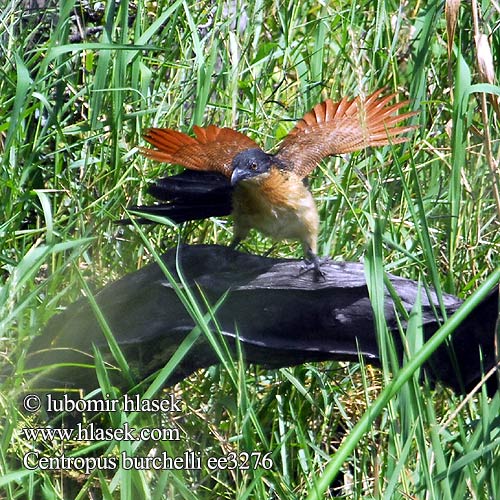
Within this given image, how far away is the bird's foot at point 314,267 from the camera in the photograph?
7.27ft

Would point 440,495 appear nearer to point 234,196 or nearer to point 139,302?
point 139,302

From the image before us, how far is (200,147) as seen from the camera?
8.18 ft

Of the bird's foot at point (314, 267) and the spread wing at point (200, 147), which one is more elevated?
the spread wing at point (200, 147)

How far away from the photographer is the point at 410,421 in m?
1.61

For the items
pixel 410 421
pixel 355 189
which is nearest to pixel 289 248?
pixel 355 189

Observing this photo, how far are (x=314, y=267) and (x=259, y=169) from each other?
419 millimetres

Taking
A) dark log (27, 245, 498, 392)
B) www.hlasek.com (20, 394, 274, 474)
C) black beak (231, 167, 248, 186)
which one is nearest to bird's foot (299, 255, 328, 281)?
dark log (27, 245, 498, 392)

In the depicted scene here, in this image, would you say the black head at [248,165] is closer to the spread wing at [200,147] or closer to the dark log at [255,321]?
the spread wing at [200,147]

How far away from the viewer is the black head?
249 cm

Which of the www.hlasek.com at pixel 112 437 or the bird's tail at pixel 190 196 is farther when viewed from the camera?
the bird's tail at pixel 190 196

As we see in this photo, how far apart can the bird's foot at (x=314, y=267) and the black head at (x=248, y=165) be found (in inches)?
12.6

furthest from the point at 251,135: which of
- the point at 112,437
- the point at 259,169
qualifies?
the point at 112,437

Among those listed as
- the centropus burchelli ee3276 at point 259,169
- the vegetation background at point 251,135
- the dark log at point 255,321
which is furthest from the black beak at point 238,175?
the dark log at point 255,321

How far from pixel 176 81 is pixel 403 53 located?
2.70 feet
